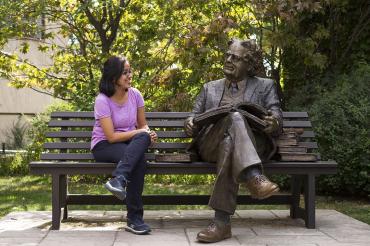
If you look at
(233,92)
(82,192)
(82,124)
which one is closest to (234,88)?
(233,92)

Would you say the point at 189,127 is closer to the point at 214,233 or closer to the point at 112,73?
the point at 112,73

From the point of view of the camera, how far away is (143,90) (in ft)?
33.2

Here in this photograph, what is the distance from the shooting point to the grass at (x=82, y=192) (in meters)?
7.36

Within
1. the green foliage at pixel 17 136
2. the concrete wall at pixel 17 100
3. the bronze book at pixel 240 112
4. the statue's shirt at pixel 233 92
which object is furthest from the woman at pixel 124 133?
the concrete wall at pixel 17 100

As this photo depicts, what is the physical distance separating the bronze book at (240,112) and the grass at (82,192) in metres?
1.85

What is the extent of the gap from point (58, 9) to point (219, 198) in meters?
8.10

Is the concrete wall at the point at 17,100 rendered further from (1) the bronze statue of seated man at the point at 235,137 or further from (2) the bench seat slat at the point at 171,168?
(1) the bronze statue of seated man at the point at 235,137

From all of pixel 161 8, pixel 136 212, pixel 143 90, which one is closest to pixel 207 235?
pixel 136 212

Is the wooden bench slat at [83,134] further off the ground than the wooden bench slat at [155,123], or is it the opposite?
the wooden bench slat at [155,123]

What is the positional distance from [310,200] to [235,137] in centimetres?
113

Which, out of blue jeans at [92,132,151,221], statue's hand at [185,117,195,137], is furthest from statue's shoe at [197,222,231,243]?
statue's hand at [185,117,195,137]

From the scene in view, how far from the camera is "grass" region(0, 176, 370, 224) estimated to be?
24.1 feet

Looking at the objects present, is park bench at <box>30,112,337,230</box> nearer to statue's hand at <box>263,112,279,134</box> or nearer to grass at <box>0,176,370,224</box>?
statue's hand at <box>263,112,279,134</box>

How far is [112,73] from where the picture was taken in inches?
218
